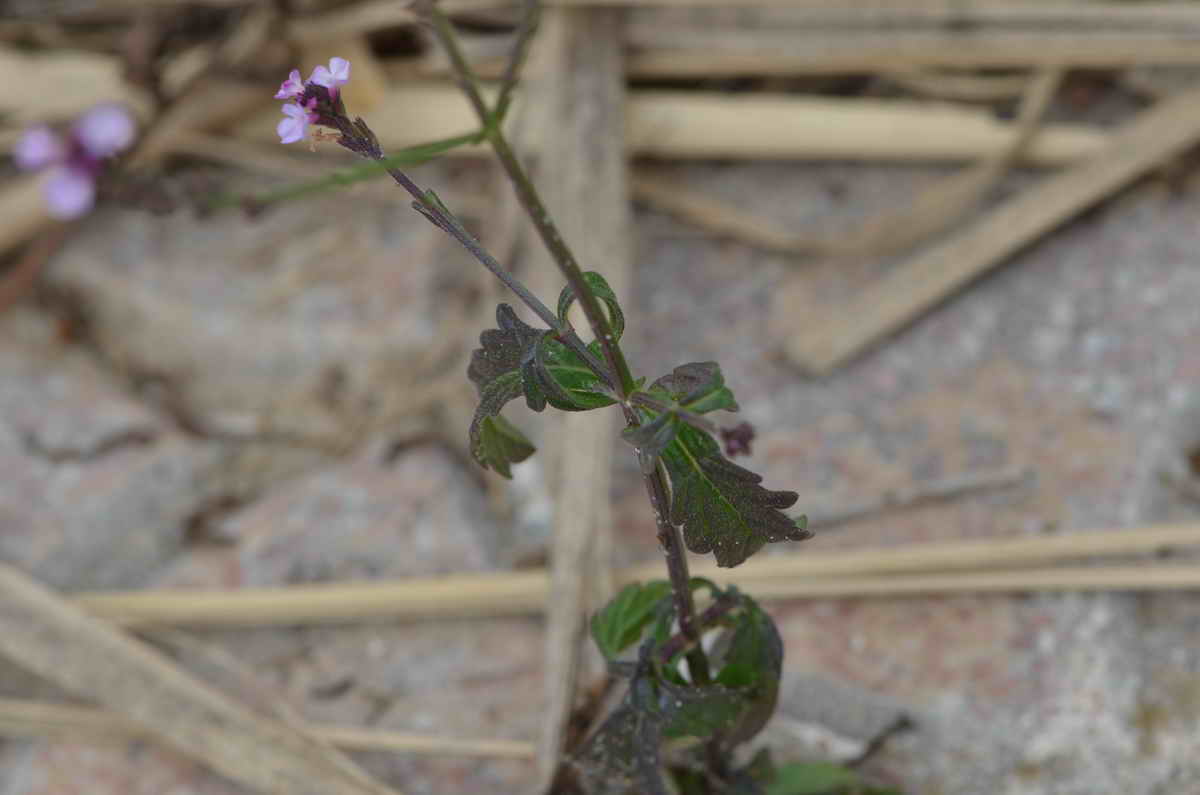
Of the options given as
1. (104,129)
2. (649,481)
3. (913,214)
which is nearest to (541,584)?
(649,481)

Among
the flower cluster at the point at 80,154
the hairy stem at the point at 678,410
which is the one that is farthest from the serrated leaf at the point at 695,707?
the flower cluster at the point at 80,154

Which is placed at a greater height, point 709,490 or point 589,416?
point 589,416

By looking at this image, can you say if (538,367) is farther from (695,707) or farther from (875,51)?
(875,51)

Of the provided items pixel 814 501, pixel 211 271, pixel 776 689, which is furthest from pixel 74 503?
pixel 776 689

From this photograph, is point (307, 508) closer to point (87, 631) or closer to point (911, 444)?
point (87, 631)

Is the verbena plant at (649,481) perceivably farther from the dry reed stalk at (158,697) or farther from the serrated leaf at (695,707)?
the dry reed stalk at (158,697)

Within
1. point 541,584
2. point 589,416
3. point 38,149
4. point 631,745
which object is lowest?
point 631,745

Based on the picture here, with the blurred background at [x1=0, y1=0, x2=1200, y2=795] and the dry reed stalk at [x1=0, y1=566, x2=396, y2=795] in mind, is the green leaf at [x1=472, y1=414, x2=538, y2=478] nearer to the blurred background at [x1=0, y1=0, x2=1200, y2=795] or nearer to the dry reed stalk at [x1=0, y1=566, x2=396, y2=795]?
the blurred background at [x1=0, y1=0, x2=1200, y2=795]
